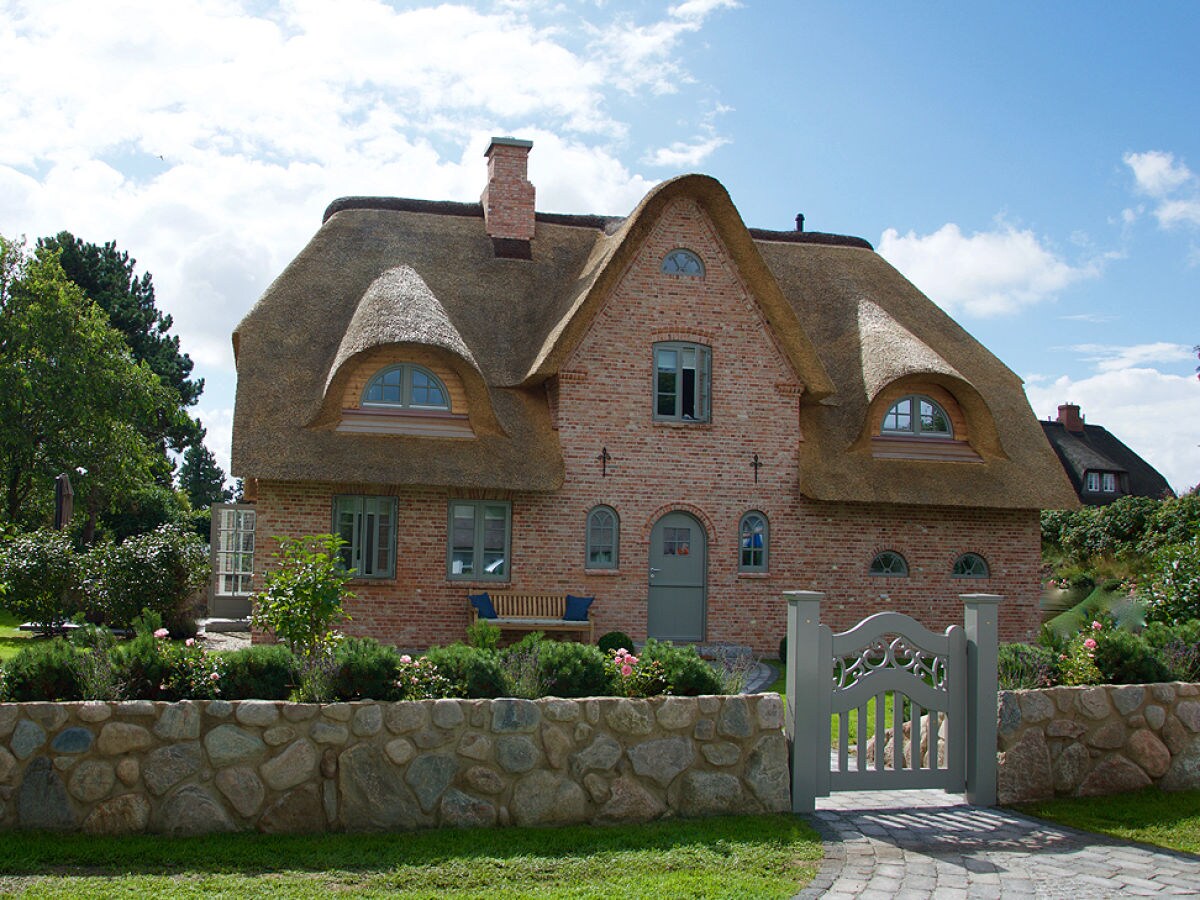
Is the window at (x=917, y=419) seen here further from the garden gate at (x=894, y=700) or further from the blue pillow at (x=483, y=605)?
the garden gate at (x=894, y=700)

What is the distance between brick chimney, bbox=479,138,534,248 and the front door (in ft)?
19.2

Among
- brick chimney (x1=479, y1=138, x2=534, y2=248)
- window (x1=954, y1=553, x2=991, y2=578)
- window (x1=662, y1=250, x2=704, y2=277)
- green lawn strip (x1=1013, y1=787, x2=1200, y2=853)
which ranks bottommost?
green lawn strip (x1=1013, y1=787, x2=1200, y2=853)

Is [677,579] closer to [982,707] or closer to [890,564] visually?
[890,564]

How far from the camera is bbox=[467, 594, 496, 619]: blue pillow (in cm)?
1630

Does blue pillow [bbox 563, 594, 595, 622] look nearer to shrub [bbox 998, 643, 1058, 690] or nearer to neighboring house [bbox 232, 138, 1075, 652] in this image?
neighboring house [bbox 232, 138, 1075, 652]

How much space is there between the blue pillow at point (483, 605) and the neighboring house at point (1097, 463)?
34.2 m

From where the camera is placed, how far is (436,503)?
16.8 m

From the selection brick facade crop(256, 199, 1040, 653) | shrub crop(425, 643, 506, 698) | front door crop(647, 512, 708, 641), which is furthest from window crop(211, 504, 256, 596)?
shrub crop(425, 643, 506, 698)

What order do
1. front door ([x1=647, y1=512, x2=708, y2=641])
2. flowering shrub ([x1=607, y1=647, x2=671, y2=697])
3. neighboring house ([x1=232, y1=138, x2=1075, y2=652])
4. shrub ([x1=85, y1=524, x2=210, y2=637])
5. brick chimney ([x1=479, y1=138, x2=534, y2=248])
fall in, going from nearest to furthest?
flowering shrub ([x1=607, y1=647, x2=671, y2=697]) < neighboring house ([x1=232, y1=138, x2=1075, y2=652]) < shrub ([x1=85, y1=524, x2=210, y2=637]) < front door ([x1=647, y1=512, x2=708, y2=641]) < brick chimney ([x1=479, y1=138, x2=534, y2=248])

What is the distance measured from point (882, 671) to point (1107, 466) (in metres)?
41.9

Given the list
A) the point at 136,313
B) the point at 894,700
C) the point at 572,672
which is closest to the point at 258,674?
the point at 572,672

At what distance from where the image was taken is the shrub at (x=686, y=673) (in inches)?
300

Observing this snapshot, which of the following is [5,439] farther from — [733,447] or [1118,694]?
[1118,694]

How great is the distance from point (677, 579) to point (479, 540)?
3.19 m
